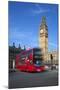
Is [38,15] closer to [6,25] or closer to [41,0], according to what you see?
[41,0]

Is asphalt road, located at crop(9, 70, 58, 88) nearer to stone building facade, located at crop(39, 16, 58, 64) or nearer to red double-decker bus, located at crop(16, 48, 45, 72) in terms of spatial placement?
red double-decker bus, located at crop(16, 48, 45, 72)

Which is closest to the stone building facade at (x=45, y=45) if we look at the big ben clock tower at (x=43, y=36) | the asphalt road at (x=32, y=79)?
the big ben clock tower at (x=43, y=36)

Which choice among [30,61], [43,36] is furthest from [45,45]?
[30,61]

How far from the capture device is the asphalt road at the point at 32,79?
Answer: 4285mm

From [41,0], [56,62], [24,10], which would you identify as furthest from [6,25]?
[56,62]

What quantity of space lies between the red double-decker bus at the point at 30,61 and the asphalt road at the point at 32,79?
82mm

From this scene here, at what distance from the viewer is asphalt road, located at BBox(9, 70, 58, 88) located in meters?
4.29

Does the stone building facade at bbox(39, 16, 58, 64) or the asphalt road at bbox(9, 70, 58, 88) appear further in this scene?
the stone building facade at bbox(39, 16, 58, 64)

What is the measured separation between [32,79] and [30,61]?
295 millimetres

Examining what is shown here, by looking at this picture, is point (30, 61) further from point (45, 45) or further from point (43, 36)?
point (43, 36)

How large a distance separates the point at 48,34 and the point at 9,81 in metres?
1.01

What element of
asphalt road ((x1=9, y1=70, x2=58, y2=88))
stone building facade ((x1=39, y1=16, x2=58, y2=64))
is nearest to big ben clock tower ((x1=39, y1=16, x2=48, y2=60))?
stone building facade ((x1=39, y1=16, x2=58, y2=64))

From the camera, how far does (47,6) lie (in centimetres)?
442

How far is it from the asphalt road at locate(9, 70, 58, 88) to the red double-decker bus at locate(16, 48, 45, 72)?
0.27 feet
